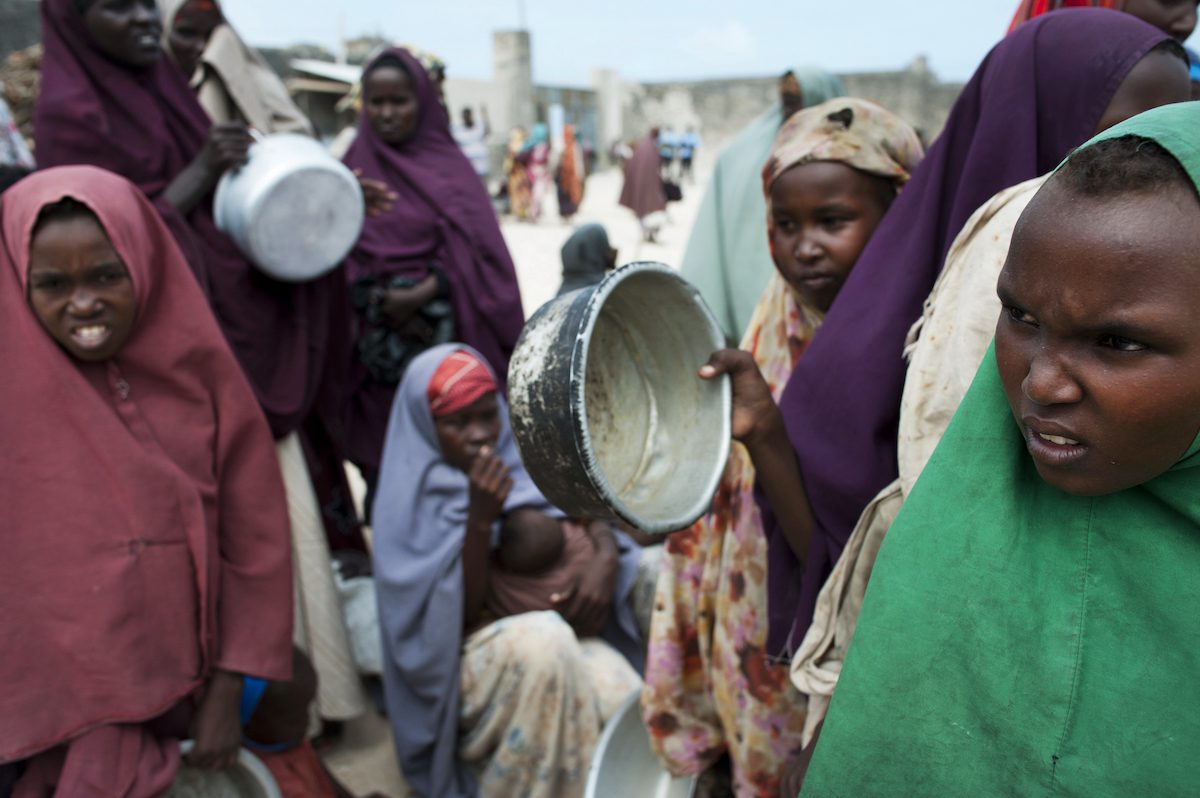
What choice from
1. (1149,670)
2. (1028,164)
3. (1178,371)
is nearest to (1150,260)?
(1178,371)

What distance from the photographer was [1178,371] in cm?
75

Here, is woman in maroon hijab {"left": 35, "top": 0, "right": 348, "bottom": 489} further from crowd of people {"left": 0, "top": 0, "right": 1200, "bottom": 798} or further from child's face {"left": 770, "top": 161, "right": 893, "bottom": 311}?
child's face {"left": 770, "top": 161, "right": 893, "bottom": 311}

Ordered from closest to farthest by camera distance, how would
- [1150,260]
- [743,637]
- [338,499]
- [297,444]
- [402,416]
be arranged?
[1150,260] < [743,637] < [402,416] < [297,444] < [338,499]

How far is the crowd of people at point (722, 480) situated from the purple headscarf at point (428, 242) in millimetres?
16

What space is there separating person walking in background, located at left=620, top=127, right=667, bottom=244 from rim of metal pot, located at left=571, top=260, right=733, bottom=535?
13349 mm

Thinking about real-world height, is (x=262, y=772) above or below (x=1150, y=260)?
below

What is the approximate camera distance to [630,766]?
2.02 m

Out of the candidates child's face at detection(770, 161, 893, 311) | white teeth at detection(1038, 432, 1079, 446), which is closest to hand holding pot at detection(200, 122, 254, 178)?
child's face at detection(770, 161, 893, 311)

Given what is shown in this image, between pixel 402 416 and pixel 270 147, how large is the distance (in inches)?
38.1

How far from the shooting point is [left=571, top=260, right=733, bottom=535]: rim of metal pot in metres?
1.15

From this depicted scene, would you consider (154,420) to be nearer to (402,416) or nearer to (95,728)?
(95,728)

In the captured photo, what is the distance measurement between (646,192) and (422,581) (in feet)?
41.6

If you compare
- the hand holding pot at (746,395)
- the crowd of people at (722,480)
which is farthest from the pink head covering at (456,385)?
the hand holding pot at (746,395)

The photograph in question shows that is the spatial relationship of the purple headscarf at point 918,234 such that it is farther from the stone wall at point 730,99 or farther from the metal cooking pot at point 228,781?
the stone wall at point 730,99
